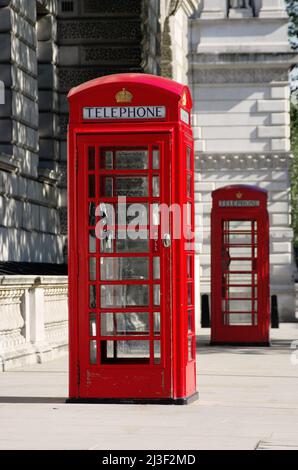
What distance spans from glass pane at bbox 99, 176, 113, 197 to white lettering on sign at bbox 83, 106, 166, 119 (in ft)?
1.64

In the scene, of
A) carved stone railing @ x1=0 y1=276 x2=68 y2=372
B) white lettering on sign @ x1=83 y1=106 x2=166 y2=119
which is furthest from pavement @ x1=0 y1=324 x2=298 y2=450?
white lettering on sign @ x1=83 y1=106 x2=166 y2=119

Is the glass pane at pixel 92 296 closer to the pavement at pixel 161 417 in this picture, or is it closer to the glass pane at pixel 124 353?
the glass pane at pixel 124 353


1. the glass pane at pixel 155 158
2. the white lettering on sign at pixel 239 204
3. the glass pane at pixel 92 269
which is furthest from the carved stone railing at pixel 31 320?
the glass pane at pixel 155 158

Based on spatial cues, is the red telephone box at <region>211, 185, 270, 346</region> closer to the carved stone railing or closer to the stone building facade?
the stone building facade

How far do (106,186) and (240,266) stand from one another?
10.4 m

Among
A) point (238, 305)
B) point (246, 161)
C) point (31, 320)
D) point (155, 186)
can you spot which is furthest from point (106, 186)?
point (246, 161)

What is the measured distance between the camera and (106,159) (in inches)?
481

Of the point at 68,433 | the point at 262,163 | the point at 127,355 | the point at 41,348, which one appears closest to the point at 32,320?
the point at 41,348

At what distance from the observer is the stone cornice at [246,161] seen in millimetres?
39031

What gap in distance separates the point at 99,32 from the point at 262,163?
1428 centimetres

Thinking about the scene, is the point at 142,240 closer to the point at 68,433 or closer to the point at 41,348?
the point at 68,433

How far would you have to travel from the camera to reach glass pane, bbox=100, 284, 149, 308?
1222 cm

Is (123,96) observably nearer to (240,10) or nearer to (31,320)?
(31,320)

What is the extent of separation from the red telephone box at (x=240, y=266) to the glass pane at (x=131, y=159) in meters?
10.0
